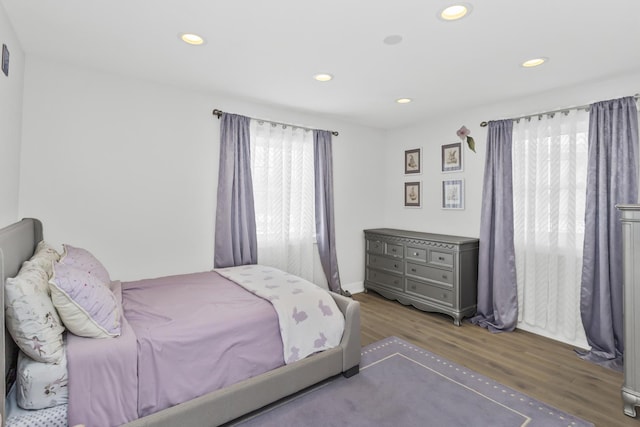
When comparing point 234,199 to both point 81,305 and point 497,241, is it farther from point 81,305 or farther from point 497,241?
point 497,241

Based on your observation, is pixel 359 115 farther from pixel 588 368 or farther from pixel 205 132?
pixel 588 368

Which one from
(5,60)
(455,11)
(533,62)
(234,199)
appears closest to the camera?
(455,11)

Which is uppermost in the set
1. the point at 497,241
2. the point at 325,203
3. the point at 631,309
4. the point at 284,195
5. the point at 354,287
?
the point at 284,195

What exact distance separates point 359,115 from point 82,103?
116 inches

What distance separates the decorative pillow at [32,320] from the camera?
1.43 m

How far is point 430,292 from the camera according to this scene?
3861mm

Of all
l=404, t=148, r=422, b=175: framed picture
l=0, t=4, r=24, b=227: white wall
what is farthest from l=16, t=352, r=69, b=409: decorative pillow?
l=404, t=148, r=422, b=175: framed picture

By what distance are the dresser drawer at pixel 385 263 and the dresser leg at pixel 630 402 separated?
237 centimetres

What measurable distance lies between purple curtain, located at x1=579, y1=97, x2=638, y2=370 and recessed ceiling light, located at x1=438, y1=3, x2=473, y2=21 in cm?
188

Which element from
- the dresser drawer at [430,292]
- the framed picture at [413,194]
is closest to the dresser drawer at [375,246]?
the dresser drawer at [430,292]

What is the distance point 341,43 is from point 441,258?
256 centimetres

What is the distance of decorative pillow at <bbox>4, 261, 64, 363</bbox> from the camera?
1428 millimetres

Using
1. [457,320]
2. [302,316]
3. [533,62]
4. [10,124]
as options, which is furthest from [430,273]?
[10,124]

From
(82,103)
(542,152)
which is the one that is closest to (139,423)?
(82,103)
